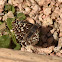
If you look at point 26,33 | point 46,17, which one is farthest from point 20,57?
point 46,17

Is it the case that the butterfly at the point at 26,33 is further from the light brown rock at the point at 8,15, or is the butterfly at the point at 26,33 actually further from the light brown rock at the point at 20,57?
the light brown rock at the point at 8,15

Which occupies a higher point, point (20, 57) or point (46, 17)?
point (46, 17)

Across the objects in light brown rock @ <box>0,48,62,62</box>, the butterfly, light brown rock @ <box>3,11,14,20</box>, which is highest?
light brown rock @ <box>3,11,14,20</box>

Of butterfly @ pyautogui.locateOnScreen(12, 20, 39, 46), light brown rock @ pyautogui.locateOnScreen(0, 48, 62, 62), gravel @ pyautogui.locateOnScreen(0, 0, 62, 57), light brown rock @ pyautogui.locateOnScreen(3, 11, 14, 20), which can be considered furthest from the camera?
light brown rock @ pyautogui.locateOnScreen(3, 11, 14, 20)

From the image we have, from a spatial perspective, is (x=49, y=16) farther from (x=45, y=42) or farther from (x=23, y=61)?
(x=23, y=61)

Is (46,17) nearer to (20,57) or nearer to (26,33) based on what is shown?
(26,33)

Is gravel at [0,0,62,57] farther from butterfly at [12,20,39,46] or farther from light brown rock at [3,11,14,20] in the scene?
butterfly at [12,20,39,46]

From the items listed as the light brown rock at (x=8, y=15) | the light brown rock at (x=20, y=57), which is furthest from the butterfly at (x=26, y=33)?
the light brown rock at (x=8, y=15)

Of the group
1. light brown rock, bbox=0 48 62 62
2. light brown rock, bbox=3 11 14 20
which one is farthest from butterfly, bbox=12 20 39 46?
light brown rock, bbox=3 11 14 20

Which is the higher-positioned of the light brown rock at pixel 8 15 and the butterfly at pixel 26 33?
the light brown rock at pixel 8 15

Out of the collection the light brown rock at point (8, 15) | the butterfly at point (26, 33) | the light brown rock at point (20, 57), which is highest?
the light brown rock at point (8, 15)

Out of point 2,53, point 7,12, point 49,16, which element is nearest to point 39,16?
point 49,16
